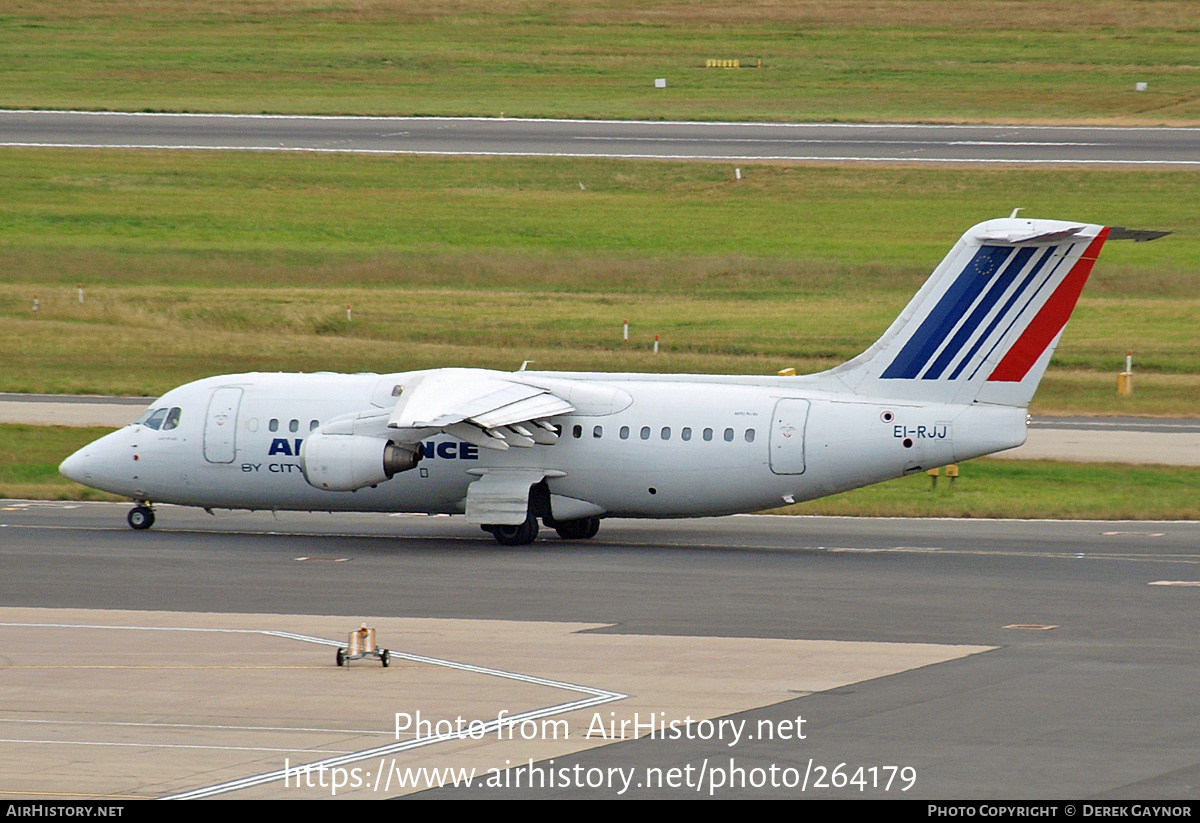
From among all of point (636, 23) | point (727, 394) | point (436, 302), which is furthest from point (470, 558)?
point (636, 23)

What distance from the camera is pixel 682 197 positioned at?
256ft

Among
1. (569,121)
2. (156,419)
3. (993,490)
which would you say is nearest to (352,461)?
(156,419)

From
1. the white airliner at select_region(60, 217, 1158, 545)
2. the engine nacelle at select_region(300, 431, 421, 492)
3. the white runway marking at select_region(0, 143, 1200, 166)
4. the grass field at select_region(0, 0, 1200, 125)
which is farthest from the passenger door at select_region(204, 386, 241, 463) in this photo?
the grass field at select_region(0, 0, 1200, 125)

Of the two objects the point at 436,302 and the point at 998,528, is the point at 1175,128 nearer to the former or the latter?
the point at 436,302

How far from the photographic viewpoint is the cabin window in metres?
35.5

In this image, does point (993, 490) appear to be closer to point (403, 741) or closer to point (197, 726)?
point (403, 741)

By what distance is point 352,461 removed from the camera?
32.2 m

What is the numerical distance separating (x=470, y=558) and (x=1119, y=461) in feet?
59.8

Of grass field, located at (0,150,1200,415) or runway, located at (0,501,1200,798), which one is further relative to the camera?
grass field, located at (0,150,1200,415)

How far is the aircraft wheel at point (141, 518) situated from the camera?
3544 centimetres

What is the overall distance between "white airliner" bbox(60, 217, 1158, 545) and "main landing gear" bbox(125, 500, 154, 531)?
105cm

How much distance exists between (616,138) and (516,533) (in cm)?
5432

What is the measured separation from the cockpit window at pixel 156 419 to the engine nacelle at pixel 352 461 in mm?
4610

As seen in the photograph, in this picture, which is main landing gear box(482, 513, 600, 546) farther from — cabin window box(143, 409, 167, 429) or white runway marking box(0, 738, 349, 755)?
white runway marking box(0, 738, 349, 755)
